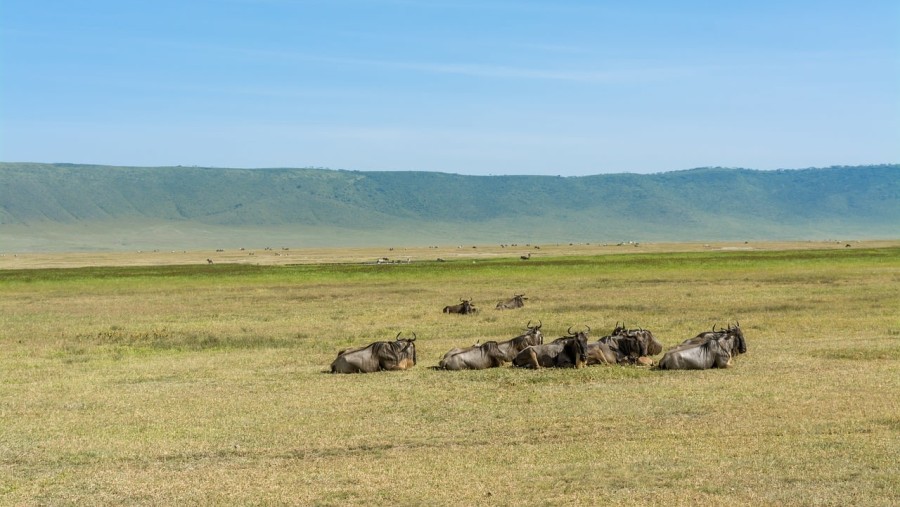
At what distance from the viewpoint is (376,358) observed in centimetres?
Answer: 2077

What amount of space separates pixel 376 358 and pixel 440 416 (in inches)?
205

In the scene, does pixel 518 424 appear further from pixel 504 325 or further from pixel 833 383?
pixel 504 325

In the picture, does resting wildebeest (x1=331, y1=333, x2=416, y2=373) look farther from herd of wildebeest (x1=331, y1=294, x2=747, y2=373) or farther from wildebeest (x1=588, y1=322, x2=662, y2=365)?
wildebeest (x1=588, y1=322, x2=662, y2=365)

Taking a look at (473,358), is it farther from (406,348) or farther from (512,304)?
(512,304)

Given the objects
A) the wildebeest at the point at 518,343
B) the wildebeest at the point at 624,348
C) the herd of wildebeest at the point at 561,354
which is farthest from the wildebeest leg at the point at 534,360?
the wildebeest at the point at 624,348

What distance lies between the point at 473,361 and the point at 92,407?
7.04 m

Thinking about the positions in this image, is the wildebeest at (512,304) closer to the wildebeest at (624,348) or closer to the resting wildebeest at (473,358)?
the wildebeest at (624,348)

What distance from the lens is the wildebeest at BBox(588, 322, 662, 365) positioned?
68.5ft

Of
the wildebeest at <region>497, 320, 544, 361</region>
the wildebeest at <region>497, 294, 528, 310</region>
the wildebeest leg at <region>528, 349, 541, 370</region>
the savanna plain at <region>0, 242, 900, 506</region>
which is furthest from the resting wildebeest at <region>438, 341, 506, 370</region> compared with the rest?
the wildebeest at <region>497, 294, 528, 310</region>

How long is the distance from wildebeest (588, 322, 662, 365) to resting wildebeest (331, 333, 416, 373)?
3.56 meters

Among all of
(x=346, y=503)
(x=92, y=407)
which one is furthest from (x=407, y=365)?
(x=346, y=503)

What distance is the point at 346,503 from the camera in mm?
11219

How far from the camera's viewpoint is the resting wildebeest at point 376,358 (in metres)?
20.5

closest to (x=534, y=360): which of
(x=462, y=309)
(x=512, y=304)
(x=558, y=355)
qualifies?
(x=558, y=355)
